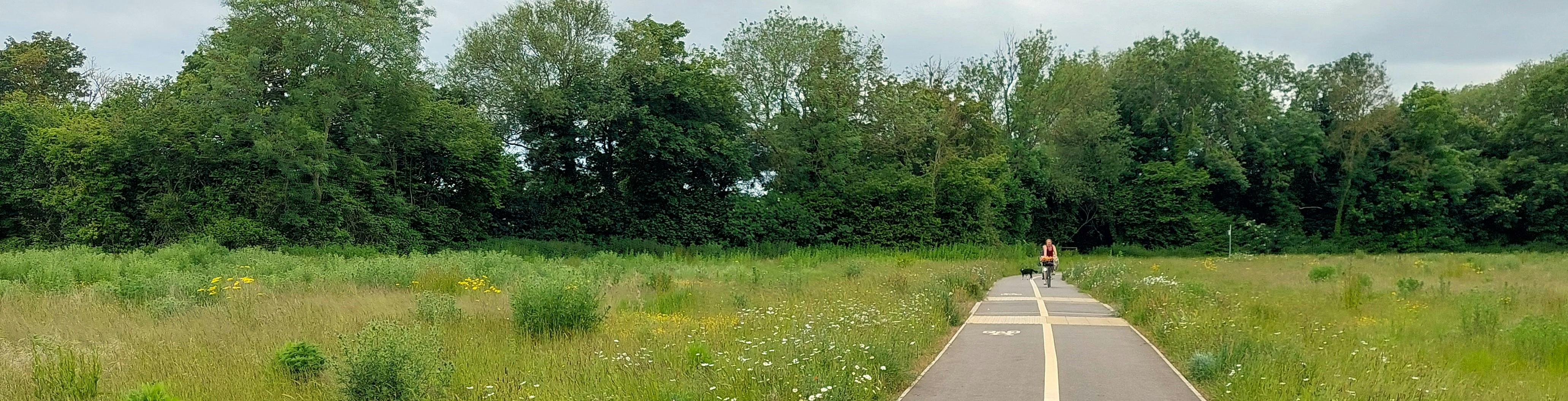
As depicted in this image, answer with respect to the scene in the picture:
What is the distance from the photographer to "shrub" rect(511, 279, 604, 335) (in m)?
12.4


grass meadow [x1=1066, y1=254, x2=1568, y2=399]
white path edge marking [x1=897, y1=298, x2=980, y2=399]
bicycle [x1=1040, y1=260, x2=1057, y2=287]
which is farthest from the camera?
bicycle [x1=1040, y1=260, x2=1057, y2=287]

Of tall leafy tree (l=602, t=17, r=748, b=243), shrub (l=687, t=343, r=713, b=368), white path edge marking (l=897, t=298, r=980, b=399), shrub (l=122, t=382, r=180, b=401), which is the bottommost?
white path edge marking (l=897, t=298, r=980, b=399)

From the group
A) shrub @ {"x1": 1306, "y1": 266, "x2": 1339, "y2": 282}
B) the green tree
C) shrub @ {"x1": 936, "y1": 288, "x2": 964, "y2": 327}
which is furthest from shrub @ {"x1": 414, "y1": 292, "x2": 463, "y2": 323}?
the green tree

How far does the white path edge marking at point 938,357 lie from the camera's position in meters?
9.09

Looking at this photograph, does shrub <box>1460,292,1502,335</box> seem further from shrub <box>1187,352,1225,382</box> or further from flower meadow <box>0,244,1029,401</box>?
flower meadow <box>0,244,1029,401</box>

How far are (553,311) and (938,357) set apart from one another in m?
4.99

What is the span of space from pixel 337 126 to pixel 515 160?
8992 mm

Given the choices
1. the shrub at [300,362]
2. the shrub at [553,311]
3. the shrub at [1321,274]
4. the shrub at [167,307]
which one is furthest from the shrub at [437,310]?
the shrub at [1321,274]

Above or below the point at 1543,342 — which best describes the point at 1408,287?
above

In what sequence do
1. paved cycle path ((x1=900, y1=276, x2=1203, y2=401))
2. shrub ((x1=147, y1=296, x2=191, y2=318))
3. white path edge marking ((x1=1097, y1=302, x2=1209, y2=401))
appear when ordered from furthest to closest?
shrub ((x1=147, y1=296, x2=191, y2=318)), white path edge marking ((x1=1097, y1=302, x2=1209, y2=401)), paved cycle path ((x1=900, y1=276, x2=1203, y2=401))

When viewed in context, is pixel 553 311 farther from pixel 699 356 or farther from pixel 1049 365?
pixel 1049 365

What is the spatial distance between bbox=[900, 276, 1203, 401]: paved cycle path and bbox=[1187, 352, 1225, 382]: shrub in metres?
0.18

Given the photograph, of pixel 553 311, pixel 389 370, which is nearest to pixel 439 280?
pixel 553 311

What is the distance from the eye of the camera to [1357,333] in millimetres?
13156
